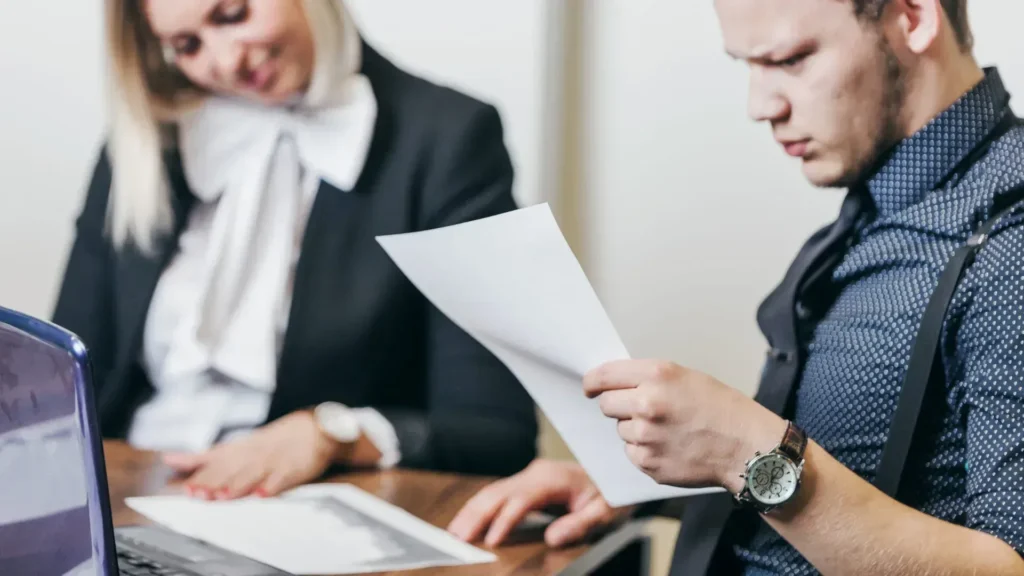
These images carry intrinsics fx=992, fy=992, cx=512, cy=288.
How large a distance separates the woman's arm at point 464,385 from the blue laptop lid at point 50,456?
0.50 m

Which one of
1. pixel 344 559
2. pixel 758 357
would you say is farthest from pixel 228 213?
pixel 758 357

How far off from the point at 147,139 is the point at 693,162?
62 centimetres

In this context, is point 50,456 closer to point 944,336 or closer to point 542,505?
point 542,505

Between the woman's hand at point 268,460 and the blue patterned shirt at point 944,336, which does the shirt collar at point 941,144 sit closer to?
the blue patterned shirt at point 944,336

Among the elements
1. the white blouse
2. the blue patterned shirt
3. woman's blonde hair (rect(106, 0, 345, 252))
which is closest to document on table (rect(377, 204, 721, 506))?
the blue patterned shirt

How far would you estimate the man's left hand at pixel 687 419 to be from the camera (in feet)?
2.07

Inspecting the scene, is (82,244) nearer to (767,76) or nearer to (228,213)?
(228,213)

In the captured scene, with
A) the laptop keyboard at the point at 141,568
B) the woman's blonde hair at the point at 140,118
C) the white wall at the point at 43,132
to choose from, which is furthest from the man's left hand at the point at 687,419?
the white wall at the point at 43,132

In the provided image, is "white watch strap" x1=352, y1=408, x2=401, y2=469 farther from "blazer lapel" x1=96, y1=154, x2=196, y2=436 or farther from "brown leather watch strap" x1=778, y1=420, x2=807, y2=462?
"brown leather watch strap" x1=778, y1=420, x2=807, y2=462

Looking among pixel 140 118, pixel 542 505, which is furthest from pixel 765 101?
pixel 140 118

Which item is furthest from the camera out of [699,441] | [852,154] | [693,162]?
[693,162]

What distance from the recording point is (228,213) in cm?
112

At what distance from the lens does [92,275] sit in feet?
3.77

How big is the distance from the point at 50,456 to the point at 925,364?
0.56 meters
